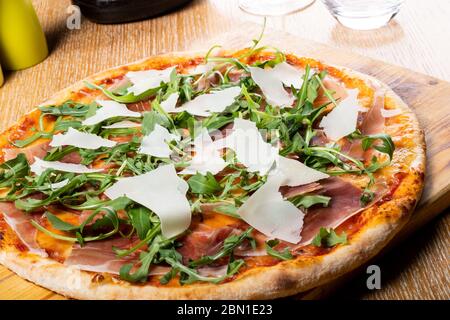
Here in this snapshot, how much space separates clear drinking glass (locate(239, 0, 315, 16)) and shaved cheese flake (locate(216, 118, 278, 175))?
1103 millimetres

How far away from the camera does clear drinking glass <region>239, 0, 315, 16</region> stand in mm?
2652

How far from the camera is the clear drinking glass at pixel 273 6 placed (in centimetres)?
265

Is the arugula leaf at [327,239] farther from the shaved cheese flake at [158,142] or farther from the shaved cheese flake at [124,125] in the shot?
the shaved cheese flake at [124,125]

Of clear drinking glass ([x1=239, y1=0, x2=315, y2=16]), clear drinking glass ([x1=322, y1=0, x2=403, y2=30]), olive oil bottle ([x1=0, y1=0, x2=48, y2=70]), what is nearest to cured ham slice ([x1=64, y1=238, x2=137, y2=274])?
olive oil bottle ([x1=0, y1=0, x2=48, y2=70])

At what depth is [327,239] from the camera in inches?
53.0

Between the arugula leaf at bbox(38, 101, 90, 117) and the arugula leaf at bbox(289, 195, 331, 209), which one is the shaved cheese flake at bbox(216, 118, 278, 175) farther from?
the arugula leaf at bbox(38, 101, 90, 117)

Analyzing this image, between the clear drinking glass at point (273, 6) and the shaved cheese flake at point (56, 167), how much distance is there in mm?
Answer: 1278

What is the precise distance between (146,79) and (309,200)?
2.25ft

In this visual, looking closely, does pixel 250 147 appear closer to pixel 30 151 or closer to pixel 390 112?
pixel 390 112

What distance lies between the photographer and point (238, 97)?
1.82 m

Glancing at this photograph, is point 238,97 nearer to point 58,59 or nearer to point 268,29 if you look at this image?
point 268,29

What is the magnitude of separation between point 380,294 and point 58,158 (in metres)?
0.80

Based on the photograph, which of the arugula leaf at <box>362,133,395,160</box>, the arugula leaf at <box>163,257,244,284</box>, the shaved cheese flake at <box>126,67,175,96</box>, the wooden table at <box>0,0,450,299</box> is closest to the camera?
the arugula leaf at <box>163,257,244,284</box>

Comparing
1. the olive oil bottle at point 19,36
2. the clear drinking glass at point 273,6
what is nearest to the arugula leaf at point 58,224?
the olive oil bottle at point 19,36
